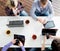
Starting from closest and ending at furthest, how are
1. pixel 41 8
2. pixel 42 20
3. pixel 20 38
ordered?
pixel 20 38 < pixel 42 20 < pixel 41 8

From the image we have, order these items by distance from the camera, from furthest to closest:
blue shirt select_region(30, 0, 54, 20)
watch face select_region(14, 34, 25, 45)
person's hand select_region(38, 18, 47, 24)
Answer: blue shirt select_region(30, 0, 54, 20) < person's hand select_region(38, 18, 47, 24) < watch face select_region(14, 34, 25, 45)

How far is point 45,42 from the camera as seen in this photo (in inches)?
68.4

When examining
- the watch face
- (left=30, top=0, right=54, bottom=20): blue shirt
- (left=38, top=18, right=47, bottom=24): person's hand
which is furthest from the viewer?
(left=30, top=0, right=54, bottom=20): blue shirt

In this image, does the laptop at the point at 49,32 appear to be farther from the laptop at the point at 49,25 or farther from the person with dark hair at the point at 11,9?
the person with dark hair at the point at 11,9

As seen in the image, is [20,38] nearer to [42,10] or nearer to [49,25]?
[49,25]

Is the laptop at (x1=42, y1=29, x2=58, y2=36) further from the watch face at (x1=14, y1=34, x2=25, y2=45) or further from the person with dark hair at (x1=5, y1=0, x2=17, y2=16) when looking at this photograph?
the person with dark hair at (x1=5, y1=0, x2=17, y2=16)

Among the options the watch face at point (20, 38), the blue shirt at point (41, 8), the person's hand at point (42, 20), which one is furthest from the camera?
the blue shirt at point (41, 8)

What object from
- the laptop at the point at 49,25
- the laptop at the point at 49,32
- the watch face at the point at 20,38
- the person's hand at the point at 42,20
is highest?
the person's hand at the point at 42,20

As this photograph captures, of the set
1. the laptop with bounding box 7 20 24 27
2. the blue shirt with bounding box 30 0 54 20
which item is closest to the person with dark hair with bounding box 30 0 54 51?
the blue shirt with bounding box 30 0 54 20

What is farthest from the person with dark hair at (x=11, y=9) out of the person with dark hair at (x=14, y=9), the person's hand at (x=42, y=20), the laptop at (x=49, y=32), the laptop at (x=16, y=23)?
the laptop at (x=49, y=32)

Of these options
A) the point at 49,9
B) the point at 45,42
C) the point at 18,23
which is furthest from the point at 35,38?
the point at 49,9

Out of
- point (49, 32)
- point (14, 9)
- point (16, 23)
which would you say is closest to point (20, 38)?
point (16, 23)

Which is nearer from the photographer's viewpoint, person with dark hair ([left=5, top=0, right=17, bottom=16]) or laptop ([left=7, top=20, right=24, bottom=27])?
laptop ([left=7, top=20, right=24, bottom=27])

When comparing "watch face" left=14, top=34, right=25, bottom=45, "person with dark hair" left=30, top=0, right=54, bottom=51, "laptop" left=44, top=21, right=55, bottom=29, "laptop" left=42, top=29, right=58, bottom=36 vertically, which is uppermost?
"person with dark hair" left=30, top=0, right=54, bottom=51
